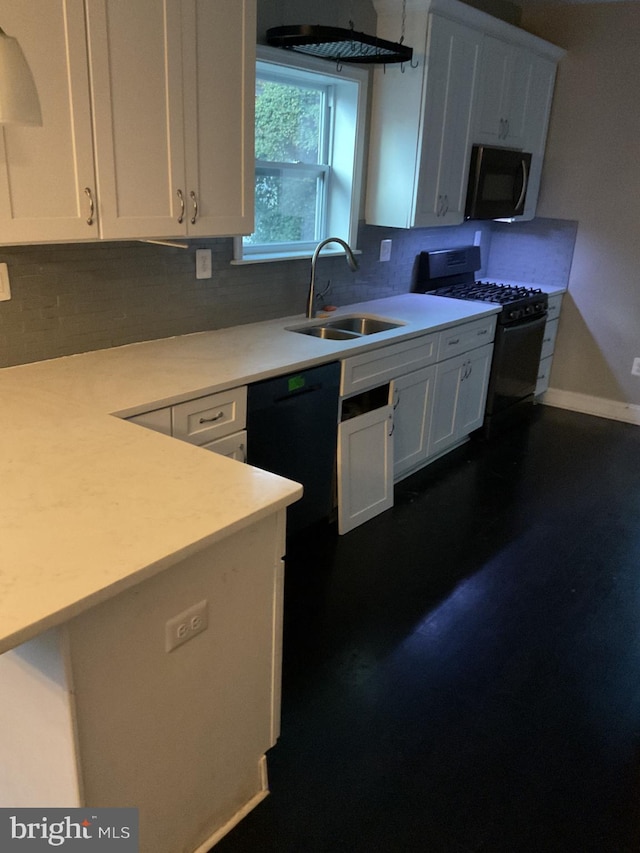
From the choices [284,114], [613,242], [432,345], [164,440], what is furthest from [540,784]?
[613,242]

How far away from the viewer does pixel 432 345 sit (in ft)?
11.8

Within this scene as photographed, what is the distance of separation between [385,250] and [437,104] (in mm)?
827

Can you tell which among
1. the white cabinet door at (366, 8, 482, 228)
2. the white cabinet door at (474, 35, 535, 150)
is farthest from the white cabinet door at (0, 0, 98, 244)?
the white cabinet door at (474, 35, 535, 150)

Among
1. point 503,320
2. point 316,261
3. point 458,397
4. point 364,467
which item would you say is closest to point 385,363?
point 364,467

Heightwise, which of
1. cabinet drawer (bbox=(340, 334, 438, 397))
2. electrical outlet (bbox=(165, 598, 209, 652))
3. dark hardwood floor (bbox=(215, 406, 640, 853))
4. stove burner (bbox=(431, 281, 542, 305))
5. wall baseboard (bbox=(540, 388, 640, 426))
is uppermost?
stove burner (bbox=(431, 281, 542, 305))

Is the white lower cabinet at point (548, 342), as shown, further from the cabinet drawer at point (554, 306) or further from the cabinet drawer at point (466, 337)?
the cabinet drawer at point (466, 337)

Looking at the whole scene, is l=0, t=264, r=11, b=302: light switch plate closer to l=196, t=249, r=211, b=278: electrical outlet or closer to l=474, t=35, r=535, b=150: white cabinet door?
l=196, t=249, r=211, b=278: electrical outlet

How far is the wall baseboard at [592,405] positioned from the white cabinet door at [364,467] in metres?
2.33

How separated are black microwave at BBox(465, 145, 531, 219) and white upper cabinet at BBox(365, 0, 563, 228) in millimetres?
64

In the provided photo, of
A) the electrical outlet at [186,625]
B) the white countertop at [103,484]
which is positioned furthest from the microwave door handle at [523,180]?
the electrical outlet at [186,625]

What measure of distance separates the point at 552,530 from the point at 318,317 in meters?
1.56

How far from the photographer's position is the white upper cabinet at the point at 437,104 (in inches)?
137

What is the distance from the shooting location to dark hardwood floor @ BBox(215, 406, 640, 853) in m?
1.77

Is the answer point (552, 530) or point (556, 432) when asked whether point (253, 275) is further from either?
point (556, 432)
